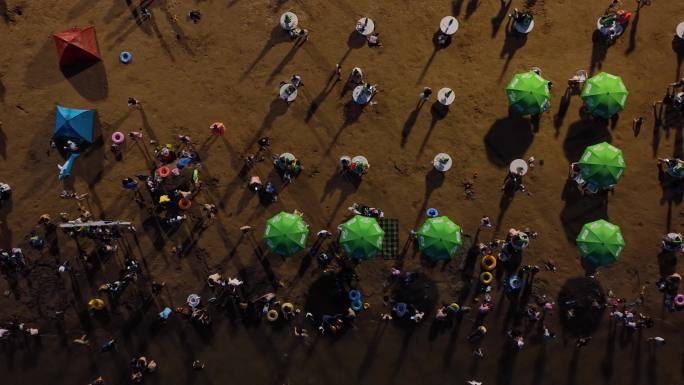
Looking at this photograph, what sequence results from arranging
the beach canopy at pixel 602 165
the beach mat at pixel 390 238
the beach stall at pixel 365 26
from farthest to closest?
the beach stall at pixel 365 26 → the beach mat at pixel 390 238 → the beach canopy at pixel 602 165

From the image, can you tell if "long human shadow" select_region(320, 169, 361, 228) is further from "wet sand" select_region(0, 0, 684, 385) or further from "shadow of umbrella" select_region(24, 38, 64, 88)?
"shadow of umbrella" select_region(24, 38, 64, 88)

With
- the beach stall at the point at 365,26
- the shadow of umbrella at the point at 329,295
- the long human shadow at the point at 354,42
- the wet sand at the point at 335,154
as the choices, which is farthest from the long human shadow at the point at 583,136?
the shadow of umbrella at the point at 329,295

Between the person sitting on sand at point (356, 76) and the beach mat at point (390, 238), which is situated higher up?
the person sitting on sand at point (356, 76)

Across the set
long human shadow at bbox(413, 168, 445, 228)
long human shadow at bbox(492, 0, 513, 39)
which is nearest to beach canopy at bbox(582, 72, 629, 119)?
long human shadow at bbox(492, 0, 513, 39)

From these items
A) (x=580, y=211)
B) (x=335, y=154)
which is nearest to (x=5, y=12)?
(x=335, y=154)

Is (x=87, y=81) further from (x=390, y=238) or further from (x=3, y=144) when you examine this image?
(x=390, y=238)

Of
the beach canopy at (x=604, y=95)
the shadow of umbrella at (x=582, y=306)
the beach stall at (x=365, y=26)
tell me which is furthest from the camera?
the beach stall at (x=365, y=26)

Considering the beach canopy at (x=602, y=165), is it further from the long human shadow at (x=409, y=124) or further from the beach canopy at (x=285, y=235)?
the beach canopy at (x=285, y=235)
